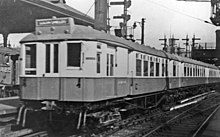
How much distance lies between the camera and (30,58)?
33.1ft

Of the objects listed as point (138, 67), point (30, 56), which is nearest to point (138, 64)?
point (138, 67)

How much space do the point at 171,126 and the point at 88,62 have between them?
15.9ft

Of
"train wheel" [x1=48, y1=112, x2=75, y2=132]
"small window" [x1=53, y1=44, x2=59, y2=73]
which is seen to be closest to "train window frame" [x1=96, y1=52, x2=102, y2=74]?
"small window" [x1=53, y1=44, x2=59, y2=73]

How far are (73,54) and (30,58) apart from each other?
4.81 ft

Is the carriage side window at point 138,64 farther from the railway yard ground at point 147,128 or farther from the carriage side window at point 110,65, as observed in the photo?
the carriage side window at point 110,65

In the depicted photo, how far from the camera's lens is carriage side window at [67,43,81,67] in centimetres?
952

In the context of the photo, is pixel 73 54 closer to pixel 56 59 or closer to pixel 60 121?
pixel 56 59

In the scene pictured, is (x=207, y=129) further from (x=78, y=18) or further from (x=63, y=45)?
(x=78, y=18)

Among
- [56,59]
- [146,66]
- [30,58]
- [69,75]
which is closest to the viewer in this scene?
[69,75]

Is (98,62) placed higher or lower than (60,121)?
higher

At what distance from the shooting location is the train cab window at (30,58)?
1001cm

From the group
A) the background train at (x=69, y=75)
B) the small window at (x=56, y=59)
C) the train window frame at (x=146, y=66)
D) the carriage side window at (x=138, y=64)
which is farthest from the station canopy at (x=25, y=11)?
the train window frame at (x=146, y=66)

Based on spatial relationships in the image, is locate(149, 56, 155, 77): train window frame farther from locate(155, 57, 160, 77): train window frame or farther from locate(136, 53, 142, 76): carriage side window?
locate(136, 53, 142, 76): carriage side window

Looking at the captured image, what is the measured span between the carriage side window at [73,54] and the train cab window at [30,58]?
1152 millimetres
